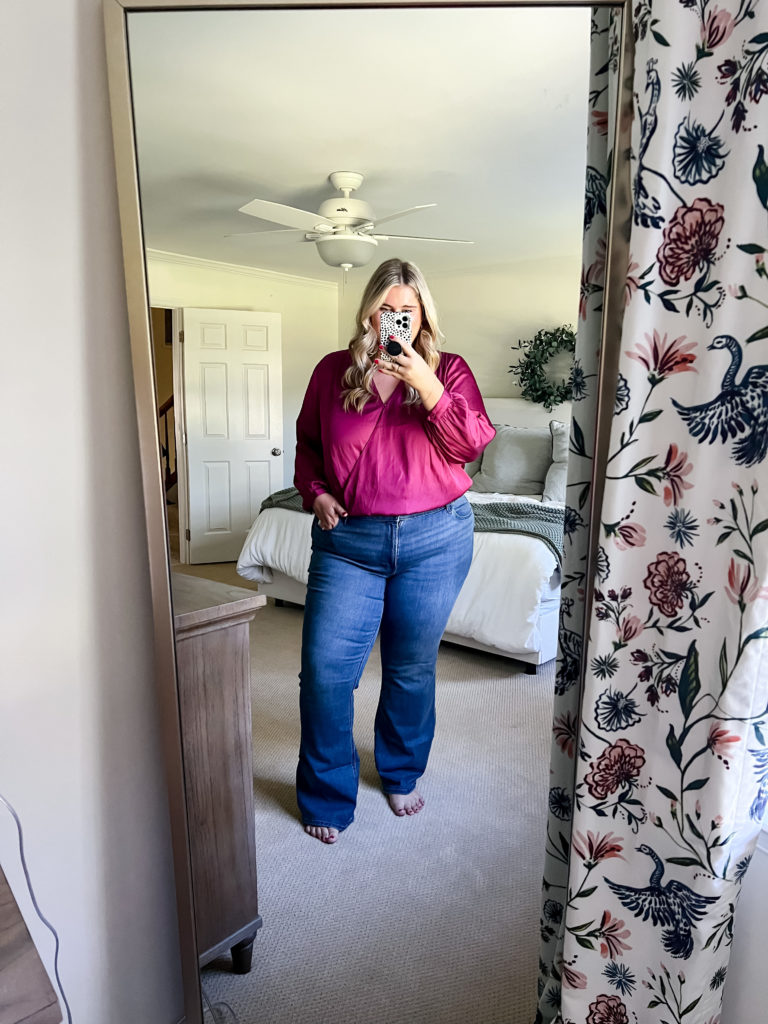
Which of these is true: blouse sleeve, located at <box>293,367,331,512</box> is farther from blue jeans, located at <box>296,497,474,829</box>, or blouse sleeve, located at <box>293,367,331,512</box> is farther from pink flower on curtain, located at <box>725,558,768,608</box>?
pink flower on curtain, located at <box>725,558,768,608</box>

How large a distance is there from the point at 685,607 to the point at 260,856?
1003 millimetres

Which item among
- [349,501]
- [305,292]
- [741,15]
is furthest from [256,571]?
[741,15]

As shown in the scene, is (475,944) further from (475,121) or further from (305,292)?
(475,121)

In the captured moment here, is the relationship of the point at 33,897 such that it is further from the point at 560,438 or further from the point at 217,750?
the point at 560,438

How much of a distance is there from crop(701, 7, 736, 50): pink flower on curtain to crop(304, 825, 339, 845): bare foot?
1490 millimetres

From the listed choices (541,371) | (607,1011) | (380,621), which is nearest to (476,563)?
(380,621)

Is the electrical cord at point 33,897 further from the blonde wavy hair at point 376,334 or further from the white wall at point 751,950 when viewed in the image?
the white wall at point 751,950

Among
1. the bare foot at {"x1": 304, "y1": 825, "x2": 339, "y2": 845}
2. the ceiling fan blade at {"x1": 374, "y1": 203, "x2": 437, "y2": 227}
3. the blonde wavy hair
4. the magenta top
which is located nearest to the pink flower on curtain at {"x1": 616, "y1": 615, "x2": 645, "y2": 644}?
the magenta top

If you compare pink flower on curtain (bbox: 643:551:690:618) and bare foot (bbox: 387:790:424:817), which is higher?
pink flower on curtain (bbox: 643:551:690:618)

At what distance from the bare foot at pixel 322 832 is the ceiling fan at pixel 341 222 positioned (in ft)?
3.71

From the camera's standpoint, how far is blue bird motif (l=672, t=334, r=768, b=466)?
83 cm

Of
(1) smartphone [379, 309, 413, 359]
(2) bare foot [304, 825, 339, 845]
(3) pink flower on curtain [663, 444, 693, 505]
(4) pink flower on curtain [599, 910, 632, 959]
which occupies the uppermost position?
(1) smartphone [379, 309, 413, 359]

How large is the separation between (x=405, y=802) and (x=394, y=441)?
80cm

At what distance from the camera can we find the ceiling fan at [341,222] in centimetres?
108
